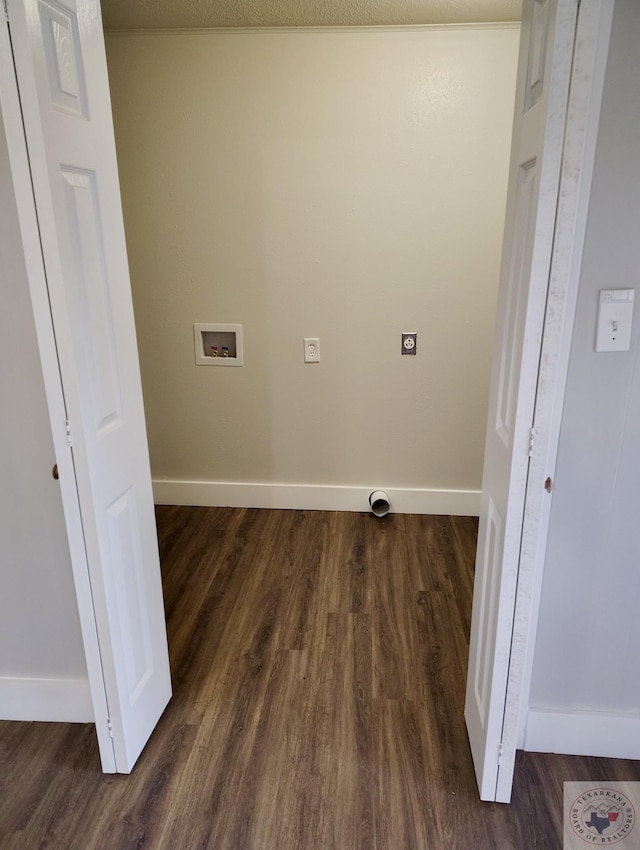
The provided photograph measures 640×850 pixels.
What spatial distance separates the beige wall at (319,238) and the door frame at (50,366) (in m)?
1.79

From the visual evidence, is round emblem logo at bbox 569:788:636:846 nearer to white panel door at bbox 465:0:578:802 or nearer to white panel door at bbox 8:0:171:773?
white panel door at bbox 465:0:578:802

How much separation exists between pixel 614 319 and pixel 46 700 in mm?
2000

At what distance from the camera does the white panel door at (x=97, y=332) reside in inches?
49.3

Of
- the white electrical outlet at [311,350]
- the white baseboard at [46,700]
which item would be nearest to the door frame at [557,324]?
the white baseboard at [46,700]

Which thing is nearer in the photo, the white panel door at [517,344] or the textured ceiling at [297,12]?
the white panel door at [517,344]

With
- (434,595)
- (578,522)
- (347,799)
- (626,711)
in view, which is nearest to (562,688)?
(626,711)

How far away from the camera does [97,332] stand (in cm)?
150

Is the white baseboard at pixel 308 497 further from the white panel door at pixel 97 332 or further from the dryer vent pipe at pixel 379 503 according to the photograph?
the white panel door at pixel 97 332

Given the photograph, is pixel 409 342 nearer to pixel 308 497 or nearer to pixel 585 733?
pixel 308 497

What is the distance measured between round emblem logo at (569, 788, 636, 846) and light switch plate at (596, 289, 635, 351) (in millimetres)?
1245

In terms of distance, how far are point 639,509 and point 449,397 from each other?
1.62m

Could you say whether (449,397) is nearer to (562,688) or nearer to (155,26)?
(562,688)

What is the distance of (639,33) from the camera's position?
4.09 ft

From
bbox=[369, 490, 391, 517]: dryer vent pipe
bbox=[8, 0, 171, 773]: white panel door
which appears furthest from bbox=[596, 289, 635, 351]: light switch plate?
bbox=[369, 490, 391, 517]: dryer vent pipe
